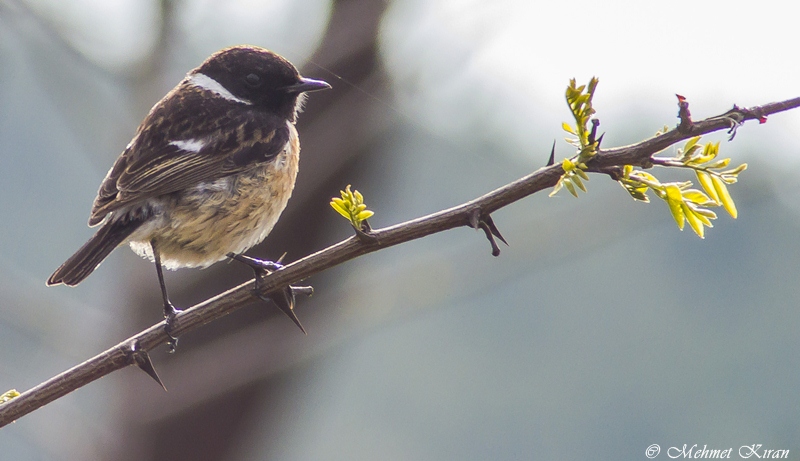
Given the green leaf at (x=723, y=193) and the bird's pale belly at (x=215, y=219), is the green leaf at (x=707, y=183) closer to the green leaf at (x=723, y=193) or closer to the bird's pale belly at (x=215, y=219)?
the green leaf at (x=723, y=193)

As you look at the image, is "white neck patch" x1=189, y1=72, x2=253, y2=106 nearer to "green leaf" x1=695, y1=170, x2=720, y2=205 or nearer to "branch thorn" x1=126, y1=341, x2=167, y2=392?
"branch thorn" x1=126, y1=341, x2=167, y2=392

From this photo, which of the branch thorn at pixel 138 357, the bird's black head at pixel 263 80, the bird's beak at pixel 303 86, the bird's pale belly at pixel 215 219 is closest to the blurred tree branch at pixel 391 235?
the branch thorn at pixel 138 357

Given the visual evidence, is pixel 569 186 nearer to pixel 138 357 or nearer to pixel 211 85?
pixel 138 357

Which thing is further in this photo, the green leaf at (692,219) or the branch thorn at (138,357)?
the branch thorn at (138,357)

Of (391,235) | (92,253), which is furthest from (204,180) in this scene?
(391,235)

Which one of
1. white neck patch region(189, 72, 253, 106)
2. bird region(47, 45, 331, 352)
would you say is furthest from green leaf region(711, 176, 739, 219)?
→ white neck patch region(189, 72, 253, 106)

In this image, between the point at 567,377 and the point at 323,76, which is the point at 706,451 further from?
the point at 567,377

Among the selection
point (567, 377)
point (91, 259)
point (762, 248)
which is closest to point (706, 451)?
point (91, 259)
